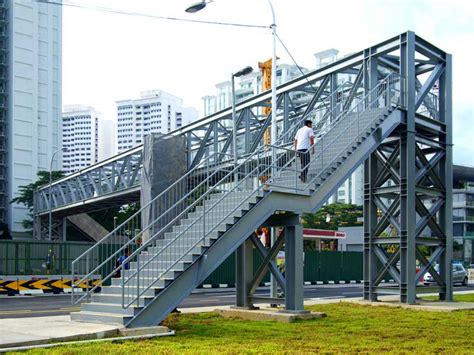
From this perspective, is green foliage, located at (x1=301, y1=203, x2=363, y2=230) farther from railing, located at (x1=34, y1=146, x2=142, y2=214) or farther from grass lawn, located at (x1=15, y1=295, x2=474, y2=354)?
grass lawn, located at (x1=15, y1=295, x2=474, y2=354)

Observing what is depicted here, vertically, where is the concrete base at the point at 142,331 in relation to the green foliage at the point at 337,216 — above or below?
below

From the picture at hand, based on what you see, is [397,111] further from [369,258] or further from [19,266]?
[19,266]

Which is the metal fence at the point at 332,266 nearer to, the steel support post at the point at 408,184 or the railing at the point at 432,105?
the railing at the point at 432,105

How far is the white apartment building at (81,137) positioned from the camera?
156500 millimetres

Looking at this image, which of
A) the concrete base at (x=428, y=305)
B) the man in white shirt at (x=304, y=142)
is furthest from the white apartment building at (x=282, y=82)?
the man in white shirt at (x=304, y=142)

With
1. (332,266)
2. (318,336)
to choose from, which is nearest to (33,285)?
(332,266)

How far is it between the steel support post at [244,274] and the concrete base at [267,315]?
61 centimetres

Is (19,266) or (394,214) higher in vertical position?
(394,214)

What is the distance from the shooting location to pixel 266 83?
2638 inches

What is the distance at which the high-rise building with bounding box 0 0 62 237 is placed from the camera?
92938 mm

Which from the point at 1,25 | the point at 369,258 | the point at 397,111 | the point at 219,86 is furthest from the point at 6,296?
the point at 219,86

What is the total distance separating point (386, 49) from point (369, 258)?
721cm

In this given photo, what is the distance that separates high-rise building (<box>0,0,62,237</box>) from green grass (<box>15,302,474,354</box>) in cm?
7806

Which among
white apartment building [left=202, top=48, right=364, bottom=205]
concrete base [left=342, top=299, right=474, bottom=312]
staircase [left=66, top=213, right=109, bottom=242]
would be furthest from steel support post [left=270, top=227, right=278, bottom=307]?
white apartment building [left=202, top=48, right=364, bottom=205]
